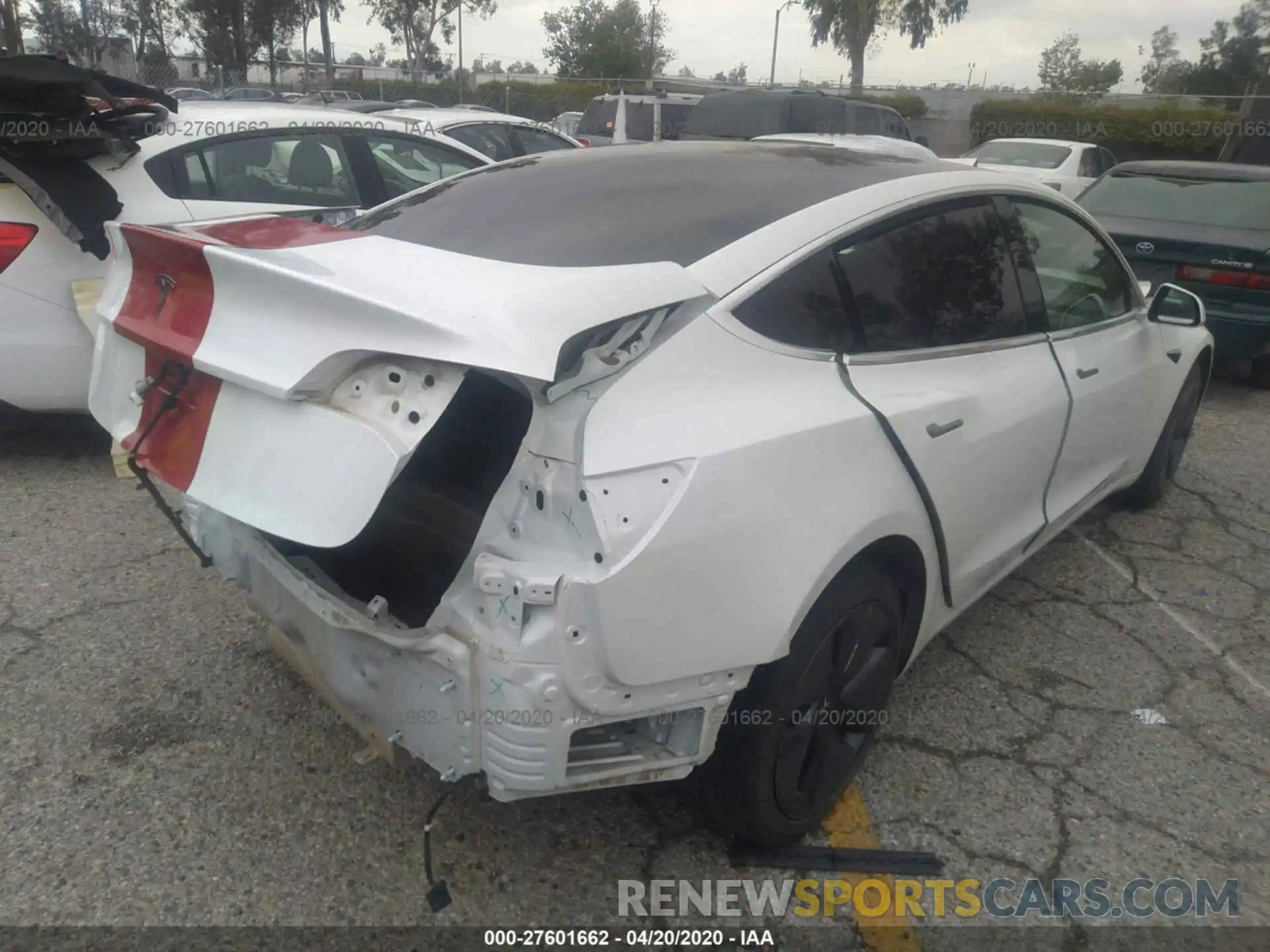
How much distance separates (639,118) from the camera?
15078 millimetres

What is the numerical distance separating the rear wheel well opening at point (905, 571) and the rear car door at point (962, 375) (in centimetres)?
11

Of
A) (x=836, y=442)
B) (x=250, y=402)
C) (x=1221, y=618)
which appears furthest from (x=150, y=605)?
(x=1221, y=618)

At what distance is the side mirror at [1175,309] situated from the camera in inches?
143

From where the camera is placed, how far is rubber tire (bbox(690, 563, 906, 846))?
203 centimetres

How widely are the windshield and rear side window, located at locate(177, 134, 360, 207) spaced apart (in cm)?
1041

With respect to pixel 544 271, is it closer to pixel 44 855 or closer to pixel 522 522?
pixel 522 522

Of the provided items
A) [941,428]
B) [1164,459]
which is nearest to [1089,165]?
[1164,459]

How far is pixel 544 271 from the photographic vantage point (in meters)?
1.97

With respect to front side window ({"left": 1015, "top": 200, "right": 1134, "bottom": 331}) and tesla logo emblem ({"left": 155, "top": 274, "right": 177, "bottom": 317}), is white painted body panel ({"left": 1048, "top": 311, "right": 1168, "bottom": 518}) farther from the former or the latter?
tesla logo emblem ({"left": 155, "top": 274, "right": 177, "bottom": 317})

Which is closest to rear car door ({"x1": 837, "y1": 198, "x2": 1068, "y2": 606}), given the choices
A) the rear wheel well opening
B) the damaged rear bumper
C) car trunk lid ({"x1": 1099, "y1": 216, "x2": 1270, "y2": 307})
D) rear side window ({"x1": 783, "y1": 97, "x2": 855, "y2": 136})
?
the rear wheel well opening

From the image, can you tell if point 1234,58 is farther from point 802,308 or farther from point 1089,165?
point 802,308

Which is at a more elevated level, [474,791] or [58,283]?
[58,283]

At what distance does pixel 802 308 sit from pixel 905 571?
73cm

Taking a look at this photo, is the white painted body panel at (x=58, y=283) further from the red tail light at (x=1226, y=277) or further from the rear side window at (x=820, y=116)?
the rear side window at (x=820, y=116)
